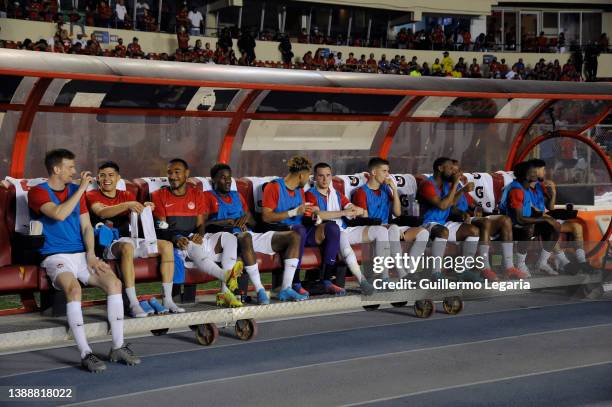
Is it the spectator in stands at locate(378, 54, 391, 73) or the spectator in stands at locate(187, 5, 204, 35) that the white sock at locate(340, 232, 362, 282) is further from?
the spectator in stands at locate(378, 54, 391, 73)

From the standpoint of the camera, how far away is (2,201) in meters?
7.51

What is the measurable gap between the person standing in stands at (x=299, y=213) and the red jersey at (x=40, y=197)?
1974 millimetres

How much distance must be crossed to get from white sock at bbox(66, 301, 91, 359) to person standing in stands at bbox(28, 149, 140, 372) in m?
0.18

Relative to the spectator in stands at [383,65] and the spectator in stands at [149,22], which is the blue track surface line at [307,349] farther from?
the spectator in stands at [383,65]

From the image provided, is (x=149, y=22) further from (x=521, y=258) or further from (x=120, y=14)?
(x=521, y=258)

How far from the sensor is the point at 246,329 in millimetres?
7543

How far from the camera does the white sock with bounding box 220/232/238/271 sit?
7820 mm

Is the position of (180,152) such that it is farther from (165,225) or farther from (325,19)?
(325,19)

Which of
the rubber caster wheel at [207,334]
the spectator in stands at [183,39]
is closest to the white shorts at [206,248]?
the rubber caster wheel at [207,334]

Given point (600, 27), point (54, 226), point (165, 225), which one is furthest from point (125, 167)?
point (600, 27)

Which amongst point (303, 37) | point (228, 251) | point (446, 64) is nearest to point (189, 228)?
point (228, 251)

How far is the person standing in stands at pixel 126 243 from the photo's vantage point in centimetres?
714

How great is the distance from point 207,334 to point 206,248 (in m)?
0.91

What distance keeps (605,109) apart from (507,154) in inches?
49.8
